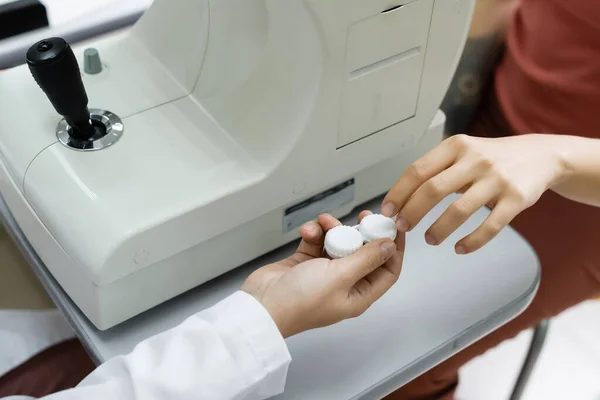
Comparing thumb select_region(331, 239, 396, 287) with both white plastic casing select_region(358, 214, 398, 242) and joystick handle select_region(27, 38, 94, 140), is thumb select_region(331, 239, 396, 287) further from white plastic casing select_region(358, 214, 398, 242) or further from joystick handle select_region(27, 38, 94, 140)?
joystick handle select_region(27, 38, 94, 140)

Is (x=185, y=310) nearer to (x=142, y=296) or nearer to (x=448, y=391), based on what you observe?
(x=142, y=296)

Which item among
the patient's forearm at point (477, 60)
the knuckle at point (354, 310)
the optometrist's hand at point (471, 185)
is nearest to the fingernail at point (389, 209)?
the optometrist's hand at point (471, 185)

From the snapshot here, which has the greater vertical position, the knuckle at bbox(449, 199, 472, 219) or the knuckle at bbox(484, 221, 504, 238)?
the knuckle at bbox(449, 199, 472, 219)

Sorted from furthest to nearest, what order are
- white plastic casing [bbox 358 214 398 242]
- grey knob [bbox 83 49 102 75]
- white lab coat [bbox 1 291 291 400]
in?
grey knob [bbox 83 49 102 75] → white plastic casing [bbox 358 214 398 242] → white lab coat [bbox 1 291 291 400]

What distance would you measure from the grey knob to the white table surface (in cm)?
21

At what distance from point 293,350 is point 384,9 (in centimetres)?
37

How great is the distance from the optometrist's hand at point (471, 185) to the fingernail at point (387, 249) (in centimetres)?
3

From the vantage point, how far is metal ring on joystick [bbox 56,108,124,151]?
0.70 meters

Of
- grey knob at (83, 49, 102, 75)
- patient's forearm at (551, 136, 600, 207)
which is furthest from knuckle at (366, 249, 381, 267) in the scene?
grey knob at (83, 49, 102, 75)

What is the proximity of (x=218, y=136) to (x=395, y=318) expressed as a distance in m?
0.29

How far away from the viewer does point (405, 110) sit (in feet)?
2.46

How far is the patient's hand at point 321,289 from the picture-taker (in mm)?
619

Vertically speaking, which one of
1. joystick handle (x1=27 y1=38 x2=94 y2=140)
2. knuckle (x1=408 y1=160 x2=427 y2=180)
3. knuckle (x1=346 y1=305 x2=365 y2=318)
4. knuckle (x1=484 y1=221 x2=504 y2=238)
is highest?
joystick handle (x1=27 y1=38 x2=94 y2=140)

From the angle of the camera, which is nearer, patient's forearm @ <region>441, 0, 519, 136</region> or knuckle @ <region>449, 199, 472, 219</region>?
knuckle @ <region>449, 199, 472, 219</region>
